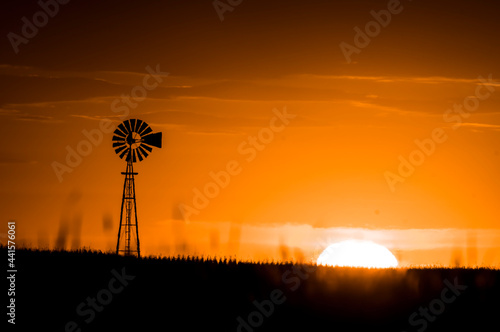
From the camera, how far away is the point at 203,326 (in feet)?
→ 97.8

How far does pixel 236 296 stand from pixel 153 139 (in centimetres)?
→ 1695

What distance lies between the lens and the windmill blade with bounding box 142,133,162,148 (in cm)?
4903

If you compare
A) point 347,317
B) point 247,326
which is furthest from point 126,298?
point 347,317

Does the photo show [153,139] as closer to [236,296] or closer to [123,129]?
[123,129]

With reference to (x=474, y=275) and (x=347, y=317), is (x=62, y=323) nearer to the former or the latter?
(x=347, y=317)

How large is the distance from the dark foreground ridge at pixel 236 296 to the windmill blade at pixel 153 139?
38.3ft

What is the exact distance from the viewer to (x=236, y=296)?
34.1 metres

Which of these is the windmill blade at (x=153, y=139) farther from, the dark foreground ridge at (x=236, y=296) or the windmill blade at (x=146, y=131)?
the dark foreground ridge at (x=236, y=296)

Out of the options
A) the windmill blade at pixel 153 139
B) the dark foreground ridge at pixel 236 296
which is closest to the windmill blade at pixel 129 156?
the windmill blade at pixel 153 139

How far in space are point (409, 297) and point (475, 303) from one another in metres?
2.57

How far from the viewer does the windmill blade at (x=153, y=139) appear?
1930 inches

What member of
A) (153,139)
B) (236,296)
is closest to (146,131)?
(153,139)

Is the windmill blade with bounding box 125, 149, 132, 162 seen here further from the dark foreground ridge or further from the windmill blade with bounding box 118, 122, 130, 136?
the dark foreground ridge

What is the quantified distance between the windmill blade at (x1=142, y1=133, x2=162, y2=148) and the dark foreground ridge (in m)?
11.7
